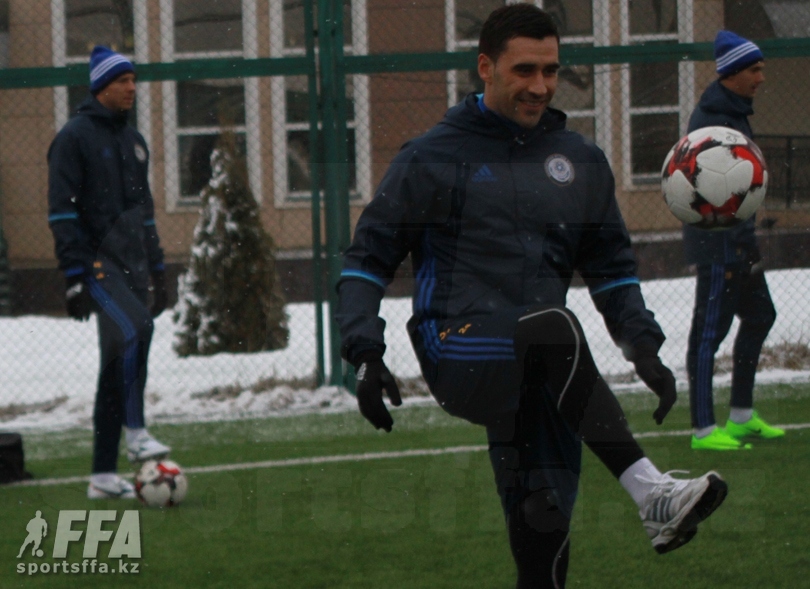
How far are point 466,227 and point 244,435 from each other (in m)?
4.24

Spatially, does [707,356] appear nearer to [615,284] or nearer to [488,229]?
[615,284]

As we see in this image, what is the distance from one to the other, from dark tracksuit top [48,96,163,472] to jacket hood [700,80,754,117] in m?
2.79

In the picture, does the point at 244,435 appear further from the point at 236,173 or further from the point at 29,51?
the point at 29,51

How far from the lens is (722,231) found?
244 inches

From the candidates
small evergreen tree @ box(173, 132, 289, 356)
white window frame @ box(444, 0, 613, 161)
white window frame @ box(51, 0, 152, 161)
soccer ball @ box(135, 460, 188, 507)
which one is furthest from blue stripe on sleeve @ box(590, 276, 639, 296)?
white window frame @ box(51, 0, 152, 161)

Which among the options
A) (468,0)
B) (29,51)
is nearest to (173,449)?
(468,0)

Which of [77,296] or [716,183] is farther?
[77,296]

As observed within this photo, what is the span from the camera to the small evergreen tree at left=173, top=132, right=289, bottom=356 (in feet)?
30.4

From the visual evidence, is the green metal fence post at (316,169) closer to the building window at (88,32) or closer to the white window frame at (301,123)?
the white window frame at (301,123)

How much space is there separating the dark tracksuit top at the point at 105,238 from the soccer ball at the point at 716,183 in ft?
8.28

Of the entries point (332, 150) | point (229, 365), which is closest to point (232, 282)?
point (229, 365)

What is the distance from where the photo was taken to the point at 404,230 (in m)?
3.62

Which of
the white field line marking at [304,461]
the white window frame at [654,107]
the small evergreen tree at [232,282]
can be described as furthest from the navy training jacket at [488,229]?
the white window frame at [654,107]

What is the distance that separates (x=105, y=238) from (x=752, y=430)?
→ 11.2ft
